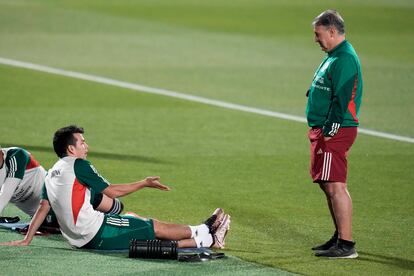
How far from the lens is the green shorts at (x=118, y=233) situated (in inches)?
387

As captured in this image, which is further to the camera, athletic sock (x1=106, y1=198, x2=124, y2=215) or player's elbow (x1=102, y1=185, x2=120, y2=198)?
athletic sock (x1=106, y1=198, x2=124, y2=215)

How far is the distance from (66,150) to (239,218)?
2.44 m

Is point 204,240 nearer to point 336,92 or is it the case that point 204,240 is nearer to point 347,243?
point 347,243

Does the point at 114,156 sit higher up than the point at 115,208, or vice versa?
the point at 114,156

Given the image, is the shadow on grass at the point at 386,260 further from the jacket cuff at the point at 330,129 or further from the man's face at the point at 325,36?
the man's face at the point at 325,36

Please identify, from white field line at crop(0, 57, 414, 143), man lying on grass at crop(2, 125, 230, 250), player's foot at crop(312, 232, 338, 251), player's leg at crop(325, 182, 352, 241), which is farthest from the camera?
white field line at crop(0, 57, 414, 143)

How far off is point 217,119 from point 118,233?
8156mm

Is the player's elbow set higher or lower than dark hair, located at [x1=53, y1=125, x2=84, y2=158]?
lower

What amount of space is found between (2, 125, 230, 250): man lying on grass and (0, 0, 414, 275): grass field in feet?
0.63

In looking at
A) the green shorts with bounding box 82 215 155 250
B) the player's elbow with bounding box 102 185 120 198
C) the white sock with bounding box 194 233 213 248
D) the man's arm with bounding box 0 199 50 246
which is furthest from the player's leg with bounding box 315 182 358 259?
the man's arm with bounding box 0 199 50 246

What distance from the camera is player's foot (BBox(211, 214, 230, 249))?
10.1 m

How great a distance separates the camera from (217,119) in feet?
58.6

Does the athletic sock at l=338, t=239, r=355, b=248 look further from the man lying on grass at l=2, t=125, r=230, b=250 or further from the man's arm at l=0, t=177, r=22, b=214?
the man's arm at l=0, t=177, r=22, b=214

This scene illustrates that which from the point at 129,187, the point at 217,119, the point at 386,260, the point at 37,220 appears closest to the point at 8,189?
the point at 37,220
